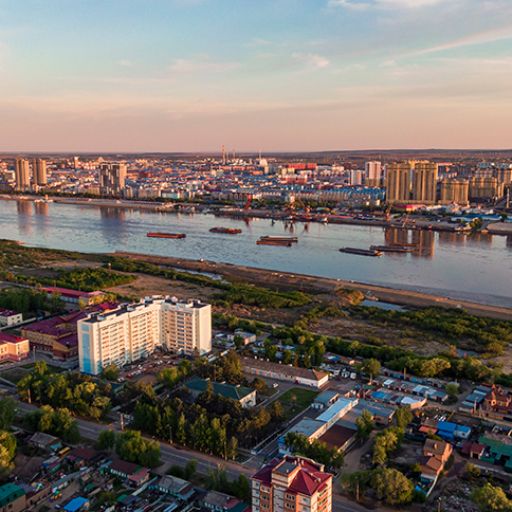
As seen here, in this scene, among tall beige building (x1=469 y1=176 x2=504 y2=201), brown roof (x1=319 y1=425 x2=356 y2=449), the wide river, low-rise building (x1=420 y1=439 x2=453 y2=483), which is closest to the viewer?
low-rise building (x1=420 y1=439 x2=453 y2=483)

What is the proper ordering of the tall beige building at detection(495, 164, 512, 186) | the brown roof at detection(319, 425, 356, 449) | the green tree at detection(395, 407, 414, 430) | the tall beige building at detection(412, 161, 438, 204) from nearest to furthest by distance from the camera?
the brown roof at detection(319, 425, 356, 449) < the green tree at detection(395, 407, 414, 430) < the tall beige building at detection(412, 161, 438, 204) < the tall beige building at detection(495, 164, 512, 186)

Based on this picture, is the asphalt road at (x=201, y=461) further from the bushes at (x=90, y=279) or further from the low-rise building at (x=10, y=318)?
the bushes at (x=90, y=279)

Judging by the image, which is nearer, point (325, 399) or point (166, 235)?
point (325, 399)

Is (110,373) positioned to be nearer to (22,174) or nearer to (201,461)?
(201,461)

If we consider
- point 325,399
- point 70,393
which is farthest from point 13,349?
point 325,399

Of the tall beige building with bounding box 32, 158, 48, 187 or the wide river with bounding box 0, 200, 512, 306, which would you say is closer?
the wide river with bounding box 0, 200, 512, 306

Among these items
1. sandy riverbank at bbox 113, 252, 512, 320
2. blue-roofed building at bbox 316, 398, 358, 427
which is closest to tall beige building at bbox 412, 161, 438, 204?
sandy riverbank at bbox 113, 252, 512, 320

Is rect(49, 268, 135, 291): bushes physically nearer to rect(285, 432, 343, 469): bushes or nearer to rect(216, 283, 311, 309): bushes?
rect(216, 283, 311, 309): bushes

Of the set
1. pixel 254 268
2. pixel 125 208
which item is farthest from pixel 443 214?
pixel 125 208
